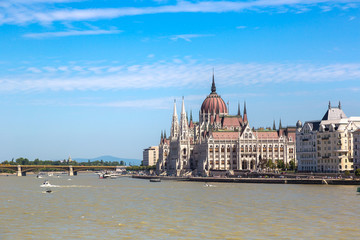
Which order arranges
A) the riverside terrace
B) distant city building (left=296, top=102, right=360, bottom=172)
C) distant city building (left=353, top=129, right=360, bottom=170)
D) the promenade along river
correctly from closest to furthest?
the promenade along river → the riverside terrace → distant city building (left=353, top=129, right=360, bottom=170) → distant city building (left=296, top=102, right=360, bottom=172)

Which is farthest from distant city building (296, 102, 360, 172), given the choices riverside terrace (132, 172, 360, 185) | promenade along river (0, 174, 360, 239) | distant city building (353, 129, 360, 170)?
promenade along river (0, 174, 360, 239)

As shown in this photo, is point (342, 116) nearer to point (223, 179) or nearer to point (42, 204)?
point (223, 179)

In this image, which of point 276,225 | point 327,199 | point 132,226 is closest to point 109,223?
point 132,226

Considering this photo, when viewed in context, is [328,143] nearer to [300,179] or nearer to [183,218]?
[300,179]

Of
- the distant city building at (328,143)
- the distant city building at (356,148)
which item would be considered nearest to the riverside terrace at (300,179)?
the distant city building at (356,148)

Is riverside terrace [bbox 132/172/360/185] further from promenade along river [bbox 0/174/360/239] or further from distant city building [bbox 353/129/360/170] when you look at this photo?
promenade along river [bbox 0/174/360/239]

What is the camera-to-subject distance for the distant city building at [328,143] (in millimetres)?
158375

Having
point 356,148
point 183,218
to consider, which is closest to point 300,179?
point 356,148

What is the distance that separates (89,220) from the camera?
219 feet

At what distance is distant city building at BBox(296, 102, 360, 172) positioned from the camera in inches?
6235

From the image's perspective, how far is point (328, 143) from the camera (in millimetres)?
164000

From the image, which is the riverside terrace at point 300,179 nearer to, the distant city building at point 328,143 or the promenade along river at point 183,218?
the distant city building at point 328,143

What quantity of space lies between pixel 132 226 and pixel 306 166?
12200cm

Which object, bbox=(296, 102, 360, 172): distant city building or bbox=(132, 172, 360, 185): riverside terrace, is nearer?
bbox=(132, 172, 360, 185): riverside terrace
